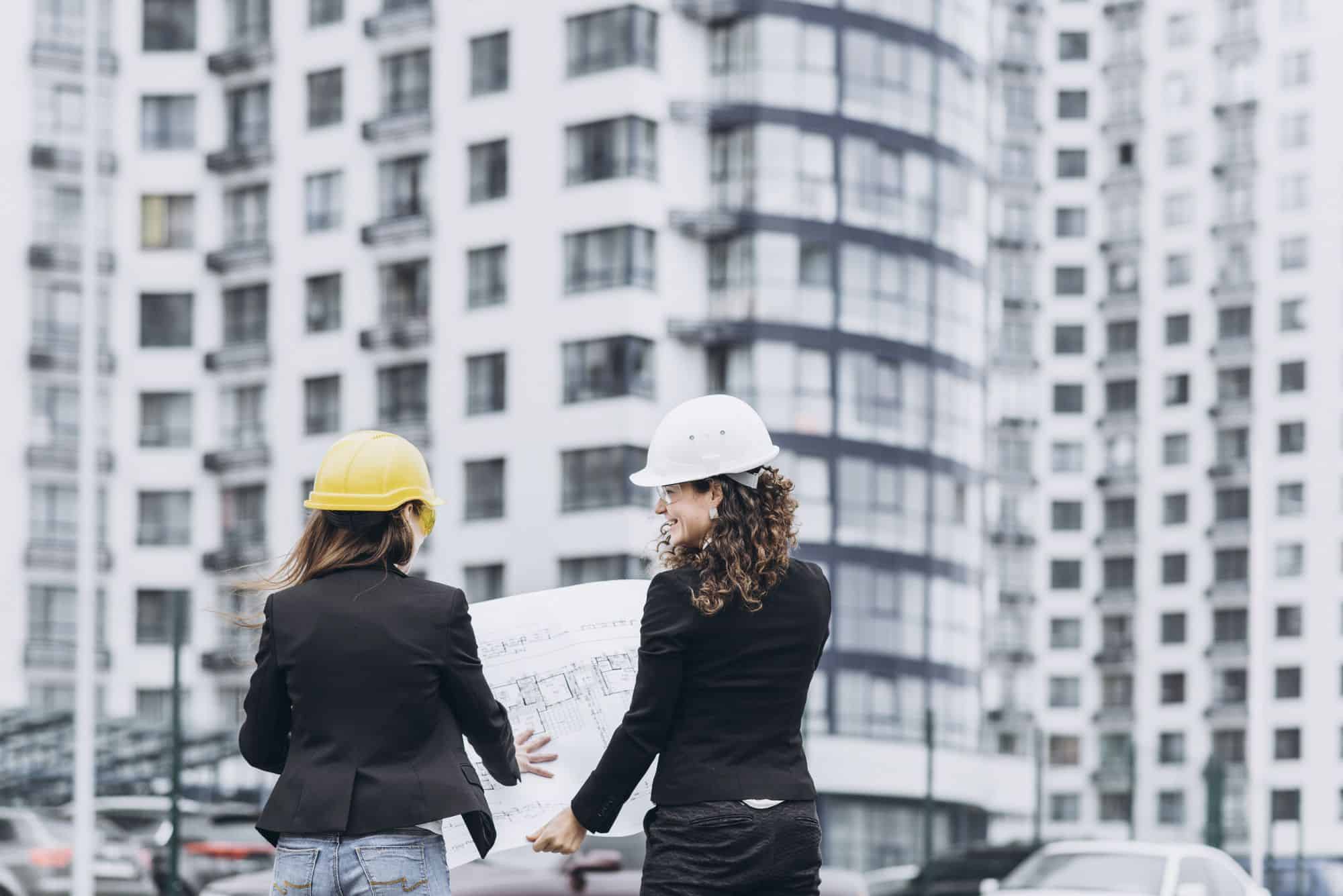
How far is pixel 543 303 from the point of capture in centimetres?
5588

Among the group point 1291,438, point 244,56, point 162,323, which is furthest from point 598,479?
point 1291,438

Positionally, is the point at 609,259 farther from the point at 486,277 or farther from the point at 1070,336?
the point at 1070,336

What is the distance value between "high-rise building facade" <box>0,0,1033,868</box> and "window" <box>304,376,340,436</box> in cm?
9

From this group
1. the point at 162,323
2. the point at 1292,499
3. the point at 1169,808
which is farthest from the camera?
the point at 1292,499

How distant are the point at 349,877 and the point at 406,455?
908 mm

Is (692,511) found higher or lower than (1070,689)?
higher

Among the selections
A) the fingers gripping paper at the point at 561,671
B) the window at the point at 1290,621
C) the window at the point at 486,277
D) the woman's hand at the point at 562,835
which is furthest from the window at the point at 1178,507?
the woman's hand at the point at 562,835

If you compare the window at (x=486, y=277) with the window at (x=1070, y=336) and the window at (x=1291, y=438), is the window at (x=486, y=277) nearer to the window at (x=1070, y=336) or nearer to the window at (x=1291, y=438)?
the window at (x=1070, y=336)

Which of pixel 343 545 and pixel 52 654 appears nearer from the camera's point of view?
pixel 343 545

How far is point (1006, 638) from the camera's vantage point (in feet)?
309

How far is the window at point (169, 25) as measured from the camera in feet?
210

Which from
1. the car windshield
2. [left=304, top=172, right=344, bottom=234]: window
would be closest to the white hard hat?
the car windshield

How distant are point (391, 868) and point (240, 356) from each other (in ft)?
191

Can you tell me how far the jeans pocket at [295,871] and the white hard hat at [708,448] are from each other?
1.08m
